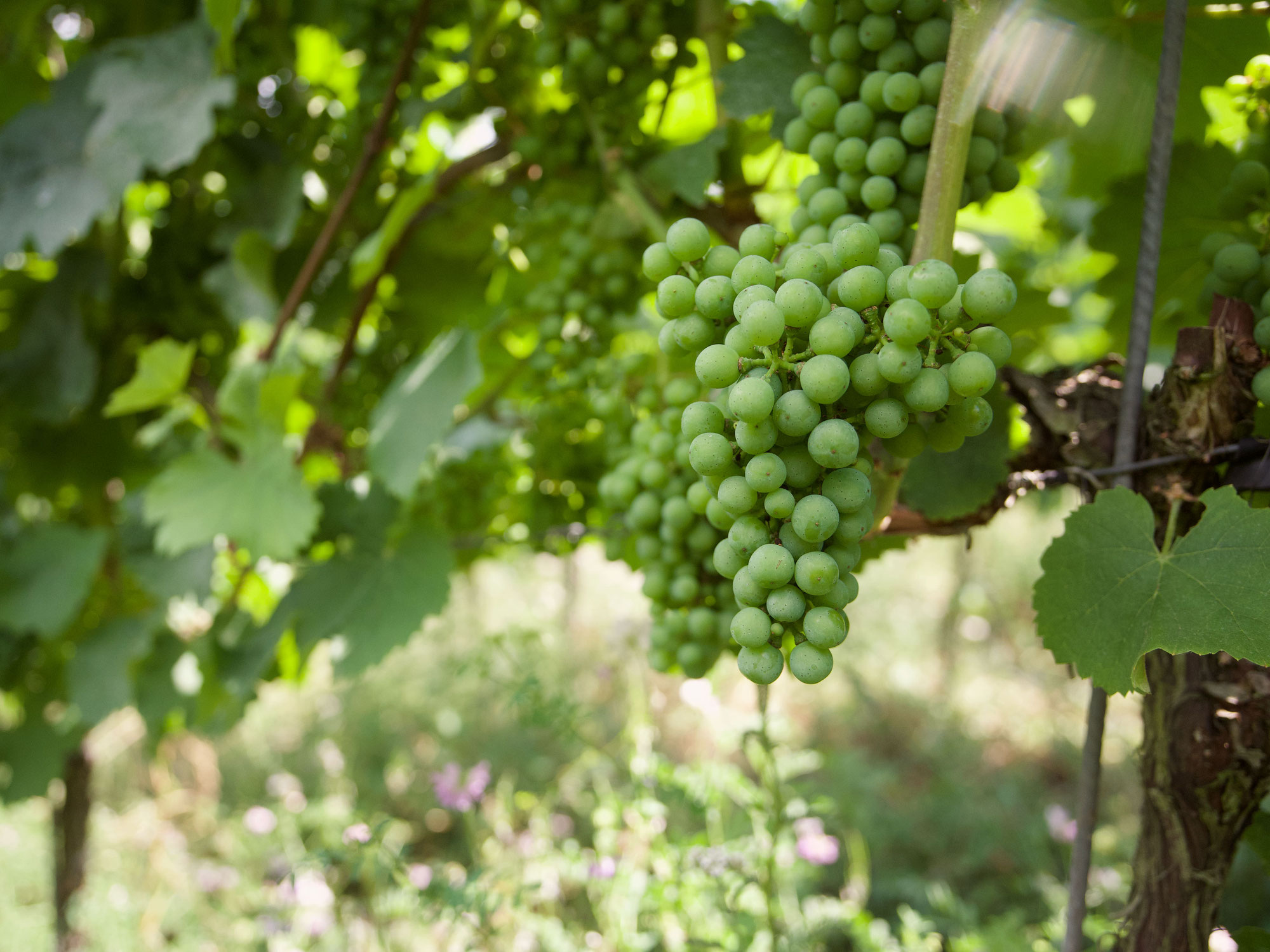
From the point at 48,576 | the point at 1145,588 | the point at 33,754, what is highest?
the point at 1145,588

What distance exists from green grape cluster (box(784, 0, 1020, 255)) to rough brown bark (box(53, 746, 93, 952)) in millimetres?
2048

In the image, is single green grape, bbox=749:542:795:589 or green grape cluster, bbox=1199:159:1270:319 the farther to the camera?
green grape cluster, bbox=1199:159:1270:319

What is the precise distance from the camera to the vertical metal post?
624 mm

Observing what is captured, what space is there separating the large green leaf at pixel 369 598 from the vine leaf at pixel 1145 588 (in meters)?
0.84

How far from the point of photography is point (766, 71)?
79 cm

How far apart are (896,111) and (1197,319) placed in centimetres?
51

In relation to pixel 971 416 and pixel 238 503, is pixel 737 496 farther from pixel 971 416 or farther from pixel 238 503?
pixel 238 503

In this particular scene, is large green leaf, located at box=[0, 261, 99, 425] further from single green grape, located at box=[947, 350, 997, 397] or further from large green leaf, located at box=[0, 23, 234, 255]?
single green grape, located at box=[947, 350, 997, 397]

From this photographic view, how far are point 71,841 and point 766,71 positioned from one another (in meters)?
2.19

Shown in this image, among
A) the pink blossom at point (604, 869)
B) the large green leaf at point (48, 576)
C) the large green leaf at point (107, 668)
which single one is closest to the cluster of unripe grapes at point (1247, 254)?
the pink blossom at point (604, 869)

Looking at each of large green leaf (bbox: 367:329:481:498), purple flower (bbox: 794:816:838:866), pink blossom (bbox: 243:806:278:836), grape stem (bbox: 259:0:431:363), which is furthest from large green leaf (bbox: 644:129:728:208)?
pink blossom (bbox: 243:806:278:836)

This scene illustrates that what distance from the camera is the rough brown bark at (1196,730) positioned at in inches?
24.8

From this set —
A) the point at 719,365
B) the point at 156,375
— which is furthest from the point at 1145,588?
the point at 156,375

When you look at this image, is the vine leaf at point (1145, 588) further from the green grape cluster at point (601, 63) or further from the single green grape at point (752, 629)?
the green grape cluster at point (601, 63)
